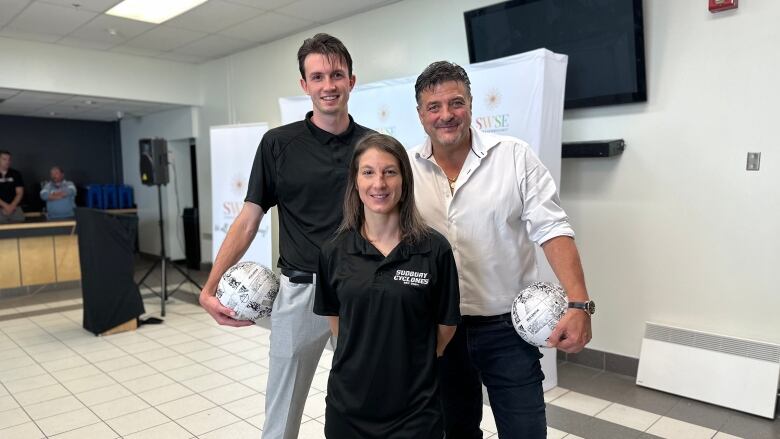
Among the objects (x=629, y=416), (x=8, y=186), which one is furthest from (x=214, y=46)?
(x=629, y=416)

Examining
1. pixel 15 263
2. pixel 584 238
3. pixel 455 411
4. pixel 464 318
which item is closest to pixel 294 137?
pixel 464 318

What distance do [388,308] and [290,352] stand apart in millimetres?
665

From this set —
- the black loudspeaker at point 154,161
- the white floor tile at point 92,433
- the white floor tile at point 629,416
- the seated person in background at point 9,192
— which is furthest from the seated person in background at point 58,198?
the white floor tile at point 629,416

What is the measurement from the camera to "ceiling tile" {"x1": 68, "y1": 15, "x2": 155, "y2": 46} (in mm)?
5312

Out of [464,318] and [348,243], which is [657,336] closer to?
[464,318]

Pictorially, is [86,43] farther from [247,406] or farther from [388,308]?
[388,308]

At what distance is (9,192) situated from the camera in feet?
23.2

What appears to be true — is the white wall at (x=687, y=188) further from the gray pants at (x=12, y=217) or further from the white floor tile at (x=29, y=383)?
the gray pants at (x=12, y=217)

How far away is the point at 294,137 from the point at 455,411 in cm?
113

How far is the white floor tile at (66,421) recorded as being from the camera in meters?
2.97

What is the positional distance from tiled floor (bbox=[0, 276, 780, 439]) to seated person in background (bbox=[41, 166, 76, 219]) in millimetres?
3141

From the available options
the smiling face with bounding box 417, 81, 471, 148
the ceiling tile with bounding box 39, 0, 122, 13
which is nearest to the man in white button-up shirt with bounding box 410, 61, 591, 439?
the smiling face with bounding box 417, 81, 471, 148

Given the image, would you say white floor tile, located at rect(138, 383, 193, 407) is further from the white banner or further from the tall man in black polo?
the white banner

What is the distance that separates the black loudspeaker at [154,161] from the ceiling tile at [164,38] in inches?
46.3
